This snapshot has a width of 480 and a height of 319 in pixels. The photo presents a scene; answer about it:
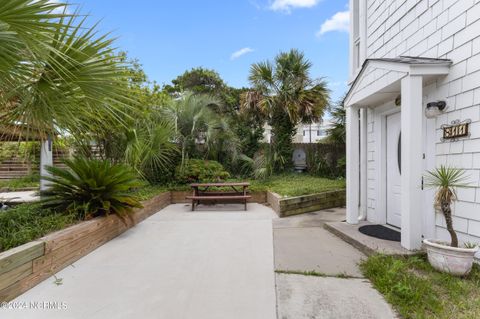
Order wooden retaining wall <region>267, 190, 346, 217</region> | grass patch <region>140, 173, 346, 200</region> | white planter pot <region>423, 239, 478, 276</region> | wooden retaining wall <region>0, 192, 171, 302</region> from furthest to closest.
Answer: grass patch <region>140, 173, 346, 200</region>, wooden retaining wall <region>267, 190, 346, 217</region>, white planter pot <region>423, 239, 478, 276</region>, wooden retaining wall <region>0, 192, 171, 302</region>

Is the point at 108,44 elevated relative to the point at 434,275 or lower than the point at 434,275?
elevated

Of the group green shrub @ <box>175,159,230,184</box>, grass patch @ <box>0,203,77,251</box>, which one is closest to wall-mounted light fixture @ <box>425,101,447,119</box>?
grass patch @ <box>0,203,77,251</box>

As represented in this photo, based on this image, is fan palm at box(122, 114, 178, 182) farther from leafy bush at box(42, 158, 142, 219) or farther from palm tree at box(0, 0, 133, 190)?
palm tree at box(0, 0, 133, 190)

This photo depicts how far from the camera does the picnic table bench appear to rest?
692 cm

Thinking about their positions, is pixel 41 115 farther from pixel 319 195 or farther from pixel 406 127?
pixel 319 195

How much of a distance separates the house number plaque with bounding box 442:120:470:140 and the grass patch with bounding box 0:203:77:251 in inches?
191

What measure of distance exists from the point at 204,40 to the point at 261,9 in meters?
3.36

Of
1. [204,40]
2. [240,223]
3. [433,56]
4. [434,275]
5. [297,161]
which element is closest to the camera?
[434,275]

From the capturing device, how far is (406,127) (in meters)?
3.37

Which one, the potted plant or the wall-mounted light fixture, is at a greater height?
the wall-mounted light fixture

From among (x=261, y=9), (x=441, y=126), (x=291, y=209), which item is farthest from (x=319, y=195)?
(x=261, y=9)

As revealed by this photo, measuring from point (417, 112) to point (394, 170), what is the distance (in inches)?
60.2

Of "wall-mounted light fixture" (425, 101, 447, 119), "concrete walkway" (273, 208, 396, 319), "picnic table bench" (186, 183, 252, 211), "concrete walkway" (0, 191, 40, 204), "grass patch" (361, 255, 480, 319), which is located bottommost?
"concrete walkway" (273, 208, 396, 319)

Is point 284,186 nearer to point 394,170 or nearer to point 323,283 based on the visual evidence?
point 394,170
